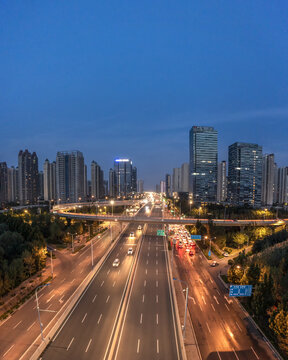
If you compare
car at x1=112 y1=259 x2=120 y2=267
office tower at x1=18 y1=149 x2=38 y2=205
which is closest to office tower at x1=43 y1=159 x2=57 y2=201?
office tower at x1=18 y1=149 x2=38 y2=205

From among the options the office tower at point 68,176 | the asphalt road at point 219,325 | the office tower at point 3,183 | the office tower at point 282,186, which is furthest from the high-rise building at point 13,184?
the office tower at point 282,186

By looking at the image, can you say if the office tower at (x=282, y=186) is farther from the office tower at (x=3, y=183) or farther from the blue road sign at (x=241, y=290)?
the office tower at (x=3, y=183)

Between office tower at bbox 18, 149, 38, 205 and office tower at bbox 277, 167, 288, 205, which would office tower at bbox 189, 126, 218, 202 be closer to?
office tower at bbox 277, 167, 288, 205

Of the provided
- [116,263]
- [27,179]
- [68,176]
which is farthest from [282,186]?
[27,179]

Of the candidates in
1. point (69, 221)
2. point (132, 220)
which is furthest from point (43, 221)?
point (132, 220)

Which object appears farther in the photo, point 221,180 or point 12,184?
point 221,180

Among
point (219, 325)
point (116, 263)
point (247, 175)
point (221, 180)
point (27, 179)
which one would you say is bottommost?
point (116, 263)

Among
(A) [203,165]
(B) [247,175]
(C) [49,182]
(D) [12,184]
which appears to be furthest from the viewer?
(A) [203,165]

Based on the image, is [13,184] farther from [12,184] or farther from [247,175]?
[247,175]
